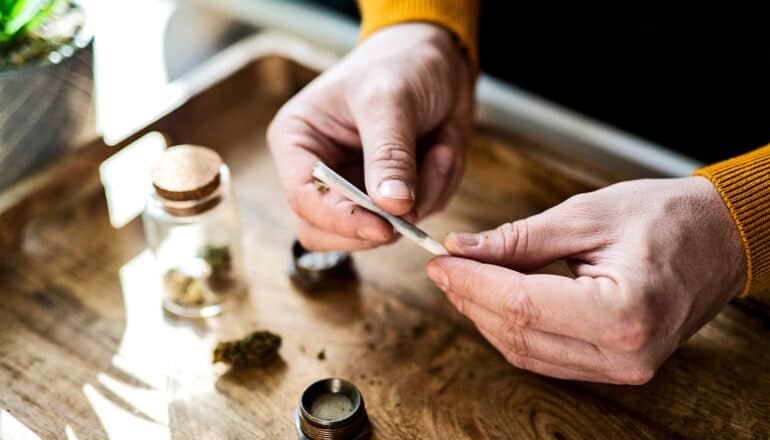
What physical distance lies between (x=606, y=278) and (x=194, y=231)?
737mm

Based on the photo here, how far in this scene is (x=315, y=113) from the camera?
3.78 ft

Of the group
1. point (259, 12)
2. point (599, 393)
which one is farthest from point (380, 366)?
point (259, 12)

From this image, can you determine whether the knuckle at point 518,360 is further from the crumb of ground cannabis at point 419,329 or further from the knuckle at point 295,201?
the knuckle at point 295,201

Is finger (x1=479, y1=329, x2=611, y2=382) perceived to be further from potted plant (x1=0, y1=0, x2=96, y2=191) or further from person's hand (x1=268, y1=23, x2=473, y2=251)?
potted plant (x1=0, y1=0, x2=96, y2=191)

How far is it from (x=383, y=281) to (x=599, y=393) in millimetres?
400

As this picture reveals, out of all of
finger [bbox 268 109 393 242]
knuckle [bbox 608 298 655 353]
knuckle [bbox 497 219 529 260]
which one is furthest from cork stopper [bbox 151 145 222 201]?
knuckle [bbox 608 298 655 353]

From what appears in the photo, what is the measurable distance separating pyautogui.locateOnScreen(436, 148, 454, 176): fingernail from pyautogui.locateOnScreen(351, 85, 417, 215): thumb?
0.10 m

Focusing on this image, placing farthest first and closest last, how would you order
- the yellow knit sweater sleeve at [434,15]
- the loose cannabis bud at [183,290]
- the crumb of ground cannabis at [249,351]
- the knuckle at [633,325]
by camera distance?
the yellow knit sweater sleeve at [434,15], the loose cannabis bud at [183,290], the crumb of ground cannabis at [249,351], the knuckle at [633,325]

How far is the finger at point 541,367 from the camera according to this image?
38.1 inches

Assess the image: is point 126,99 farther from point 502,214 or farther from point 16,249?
point 502,214

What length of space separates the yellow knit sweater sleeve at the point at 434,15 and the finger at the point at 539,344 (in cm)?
57

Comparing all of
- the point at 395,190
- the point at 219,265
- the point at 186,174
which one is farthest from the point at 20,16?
the point at 395,190

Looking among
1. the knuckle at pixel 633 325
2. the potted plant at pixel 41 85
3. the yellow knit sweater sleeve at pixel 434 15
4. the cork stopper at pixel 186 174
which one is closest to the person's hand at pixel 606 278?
the knuckle at pixel 633 325

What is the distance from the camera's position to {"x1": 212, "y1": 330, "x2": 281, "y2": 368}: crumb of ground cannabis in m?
1.07
